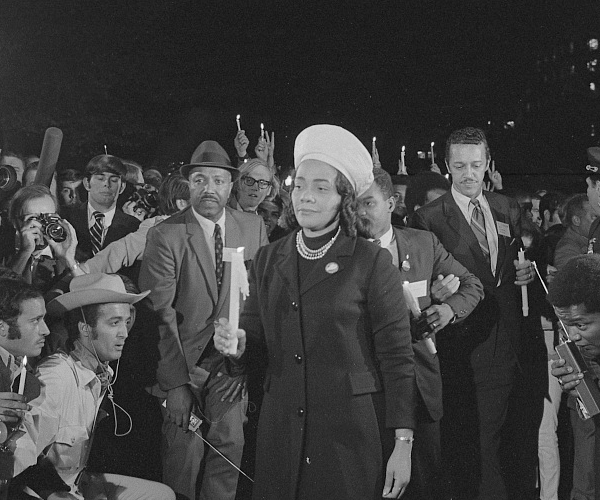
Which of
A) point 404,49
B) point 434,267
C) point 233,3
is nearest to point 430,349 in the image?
point 434,267

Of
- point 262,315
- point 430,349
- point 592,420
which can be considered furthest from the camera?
point 430,349

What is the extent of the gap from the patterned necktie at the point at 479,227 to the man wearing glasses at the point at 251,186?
1080mm

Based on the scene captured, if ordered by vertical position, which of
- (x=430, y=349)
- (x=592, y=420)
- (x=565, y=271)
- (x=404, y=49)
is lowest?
(x=592, y=420)

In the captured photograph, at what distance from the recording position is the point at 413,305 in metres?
3.33

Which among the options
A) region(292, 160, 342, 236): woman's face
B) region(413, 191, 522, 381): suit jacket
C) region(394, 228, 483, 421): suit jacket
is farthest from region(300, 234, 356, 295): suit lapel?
region(413, 191, 522, 381): suit jacket

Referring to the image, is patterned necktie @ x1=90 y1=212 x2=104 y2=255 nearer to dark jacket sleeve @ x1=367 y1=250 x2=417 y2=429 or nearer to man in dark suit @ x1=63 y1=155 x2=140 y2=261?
man in dark suit @ x1=63 y1=155 x2=140 y2=261

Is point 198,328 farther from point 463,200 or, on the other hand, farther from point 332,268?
point 463,200

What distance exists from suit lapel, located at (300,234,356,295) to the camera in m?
1.60

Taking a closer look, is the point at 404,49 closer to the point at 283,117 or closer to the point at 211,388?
the point at 283,117

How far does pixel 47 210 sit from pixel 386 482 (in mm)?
2202

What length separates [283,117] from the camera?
430cm

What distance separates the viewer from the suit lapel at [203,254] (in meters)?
3.76

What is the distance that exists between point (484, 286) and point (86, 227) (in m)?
2.07

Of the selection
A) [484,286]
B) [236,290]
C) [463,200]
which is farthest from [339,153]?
[484,286]
